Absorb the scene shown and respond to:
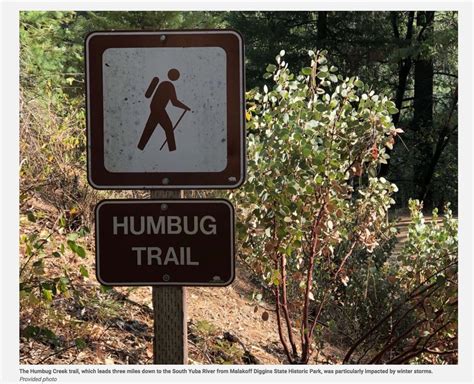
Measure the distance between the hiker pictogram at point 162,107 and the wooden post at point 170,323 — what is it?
54cm

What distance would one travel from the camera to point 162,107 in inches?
109

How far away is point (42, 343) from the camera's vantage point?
17.9 ft

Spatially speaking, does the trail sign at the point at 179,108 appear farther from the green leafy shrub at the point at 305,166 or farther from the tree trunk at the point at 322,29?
the tree trunk at the point at 322,29

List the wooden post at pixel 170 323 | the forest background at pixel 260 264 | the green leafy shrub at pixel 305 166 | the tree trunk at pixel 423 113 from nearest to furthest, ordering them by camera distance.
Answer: the wooden post at pixel 170 323 → the green leafy shrub at pixel 305 166 → the forest background at pixel 260 264 → the tree trunk at pixel 423 113

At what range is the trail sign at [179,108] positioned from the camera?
9.09 feet

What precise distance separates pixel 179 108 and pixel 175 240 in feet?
1.53

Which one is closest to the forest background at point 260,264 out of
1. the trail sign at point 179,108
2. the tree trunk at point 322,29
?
the trail sign at point 179,108

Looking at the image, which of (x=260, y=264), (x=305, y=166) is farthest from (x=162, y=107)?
(x=260, y=264)

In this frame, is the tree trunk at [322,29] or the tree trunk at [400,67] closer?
the tree trunk at [400,67]

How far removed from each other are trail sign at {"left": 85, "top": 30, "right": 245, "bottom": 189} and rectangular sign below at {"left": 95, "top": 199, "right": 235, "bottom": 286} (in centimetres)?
8

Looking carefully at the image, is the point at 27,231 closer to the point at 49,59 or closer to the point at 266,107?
the point at 266,107

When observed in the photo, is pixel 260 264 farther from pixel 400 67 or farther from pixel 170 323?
pixel 400 67

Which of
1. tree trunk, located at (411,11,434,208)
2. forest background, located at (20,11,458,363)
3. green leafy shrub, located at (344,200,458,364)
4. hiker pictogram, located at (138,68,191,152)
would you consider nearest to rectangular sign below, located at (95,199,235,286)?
hiker pictogram, located at (138,68,191,152)

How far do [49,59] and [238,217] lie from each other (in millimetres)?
8681
